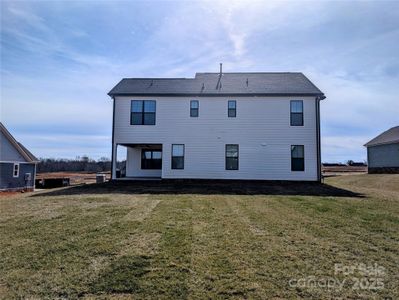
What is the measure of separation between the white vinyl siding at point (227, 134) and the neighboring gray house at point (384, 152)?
14.6 meters

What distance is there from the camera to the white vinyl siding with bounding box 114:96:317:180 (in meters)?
17.5

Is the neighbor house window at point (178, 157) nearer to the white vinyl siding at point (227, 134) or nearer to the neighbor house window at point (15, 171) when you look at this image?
the white vinyl siding at point (227, 134)

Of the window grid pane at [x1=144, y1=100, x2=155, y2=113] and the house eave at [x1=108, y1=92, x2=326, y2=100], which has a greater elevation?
the house eave at [x1=108, y1=92, x2=326, y2=100]

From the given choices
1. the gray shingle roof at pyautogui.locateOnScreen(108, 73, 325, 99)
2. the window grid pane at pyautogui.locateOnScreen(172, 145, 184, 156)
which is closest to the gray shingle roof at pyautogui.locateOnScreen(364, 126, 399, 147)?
the gray shingle roof at pyautogui.locateOnScreen(108, 73, 325, 99)

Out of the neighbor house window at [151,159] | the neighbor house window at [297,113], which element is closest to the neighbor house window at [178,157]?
the neighbor house window at [151,159]

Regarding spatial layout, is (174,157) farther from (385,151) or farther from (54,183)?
(385,151)

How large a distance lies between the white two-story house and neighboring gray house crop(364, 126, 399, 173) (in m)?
14.5

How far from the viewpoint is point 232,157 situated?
58.2ft

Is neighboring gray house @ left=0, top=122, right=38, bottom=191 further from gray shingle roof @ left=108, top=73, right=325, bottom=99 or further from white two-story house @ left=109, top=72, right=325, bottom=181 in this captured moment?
gray shingle roof @ left=108, top=73, right=325, bottom=99

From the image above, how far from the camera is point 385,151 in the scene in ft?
93.5

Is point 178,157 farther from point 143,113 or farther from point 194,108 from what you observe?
point 143,113

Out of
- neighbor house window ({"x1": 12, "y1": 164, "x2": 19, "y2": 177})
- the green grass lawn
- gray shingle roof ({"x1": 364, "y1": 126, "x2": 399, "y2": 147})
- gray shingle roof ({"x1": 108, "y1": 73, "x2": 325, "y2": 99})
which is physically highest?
gray shingle roof ({"x1": 108, "y1": 73, "x2": 325, "y2": 99})

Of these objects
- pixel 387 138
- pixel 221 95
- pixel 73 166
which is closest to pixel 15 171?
pixel 221 95

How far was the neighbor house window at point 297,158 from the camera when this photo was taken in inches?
687
